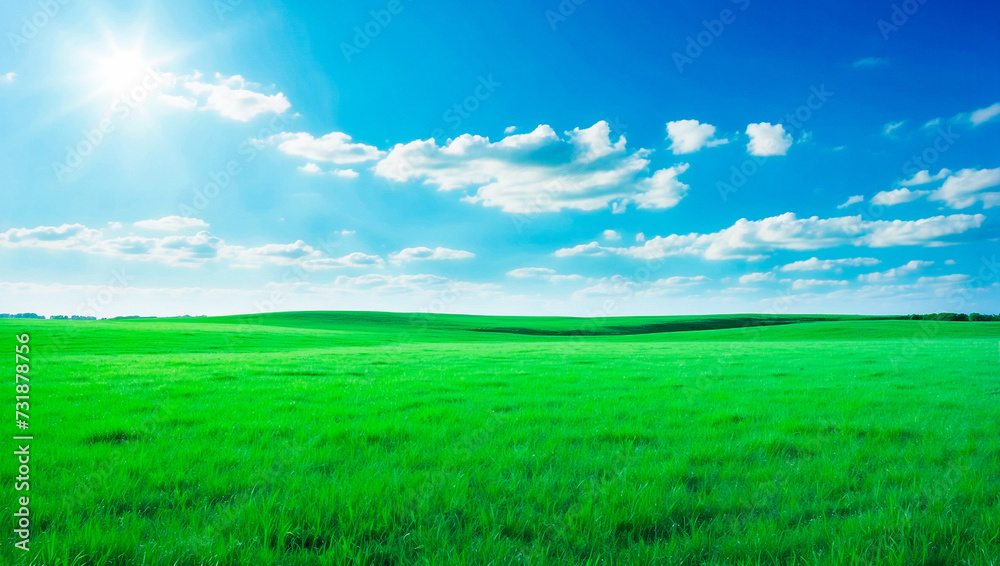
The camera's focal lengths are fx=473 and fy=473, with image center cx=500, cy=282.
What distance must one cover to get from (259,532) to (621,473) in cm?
342

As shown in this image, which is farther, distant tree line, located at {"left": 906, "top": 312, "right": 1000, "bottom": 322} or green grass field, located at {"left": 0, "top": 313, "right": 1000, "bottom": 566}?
distant tree line, located at {"left": 906, "top": 312, "right": 1000, "bottom": 322}

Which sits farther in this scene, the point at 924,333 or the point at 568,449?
the point at 924,333

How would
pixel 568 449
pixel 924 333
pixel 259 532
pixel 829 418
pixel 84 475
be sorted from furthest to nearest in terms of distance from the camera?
pixel 924 333
pixel 829 418
pixel 568 449
pixel 84 475
pixel 259 532

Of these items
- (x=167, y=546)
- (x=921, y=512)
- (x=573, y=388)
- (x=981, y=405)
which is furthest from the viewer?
(x=573, y=388)

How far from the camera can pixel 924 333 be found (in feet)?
212

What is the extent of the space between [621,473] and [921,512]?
254 cm

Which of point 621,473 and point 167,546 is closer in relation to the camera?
point 167,546

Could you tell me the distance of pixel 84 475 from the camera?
15.5 ft

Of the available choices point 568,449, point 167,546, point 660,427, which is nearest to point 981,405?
point 660,427

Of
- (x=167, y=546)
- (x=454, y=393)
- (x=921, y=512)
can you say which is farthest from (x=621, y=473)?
(x=454, y=393)

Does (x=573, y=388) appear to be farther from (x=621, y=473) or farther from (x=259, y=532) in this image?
(x=259, y=532)

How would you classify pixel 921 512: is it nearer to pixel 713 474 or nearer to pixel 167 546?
pixel 713 474

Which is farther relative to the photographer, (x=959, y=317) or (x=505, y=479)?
(x=959, y=317)

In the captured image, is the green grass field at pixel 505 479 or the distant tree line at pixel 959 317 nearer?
the green grass field at pixel 505 479
